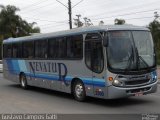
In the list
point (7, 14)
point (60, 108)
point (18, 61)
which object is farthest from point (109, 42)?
point (7, 14)

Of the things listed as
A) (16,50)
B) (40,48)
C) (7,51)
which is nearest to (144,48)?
(40,48)

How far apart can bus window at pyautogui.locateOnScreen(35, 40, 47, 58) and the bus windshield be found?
17.4 feet

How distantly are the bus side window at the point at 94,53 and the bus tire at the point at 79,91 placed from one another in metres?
0.96

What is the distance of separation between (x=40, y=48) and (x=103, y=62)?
5809 millimetres

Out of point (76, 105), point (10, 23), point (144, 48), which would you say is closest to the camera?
point (144, 48)

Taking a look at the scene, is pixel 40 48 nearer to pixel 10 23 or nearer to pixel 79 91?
pixel 79 91

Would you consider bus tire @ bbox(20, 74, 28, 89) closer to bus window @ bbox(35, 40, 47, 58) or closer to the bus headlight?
bus window @ bbox(35, 40, 47, 58)

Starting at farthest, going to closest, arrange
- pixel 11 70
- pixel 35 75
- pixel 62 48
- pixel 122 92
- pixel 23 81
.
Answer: pixel 11 70
pixel 23 81
pixel 35 75
pixel 62 48
pixel 122 92

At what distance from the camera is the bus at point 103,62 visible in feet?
42.3

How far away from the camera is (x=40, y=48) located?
59.9ft

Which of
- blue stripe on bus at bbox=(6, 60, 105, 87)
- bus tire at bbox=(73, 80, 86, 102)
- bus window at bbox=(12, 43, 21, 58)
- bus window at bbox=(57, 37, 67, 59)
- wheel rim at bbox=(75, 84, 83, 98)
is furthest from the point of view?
bus window at bbox=(12, 43, 21, 58)

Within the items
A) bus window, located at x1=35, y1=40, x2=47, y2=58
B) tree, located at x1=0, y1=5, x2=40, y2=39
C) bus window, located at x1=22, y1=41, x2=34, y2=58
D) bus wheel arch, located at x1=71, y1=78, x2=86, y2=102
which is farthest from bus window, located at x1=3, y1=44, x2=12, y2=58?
tree, located at x1=0, y1=5, x2=40, y2=39

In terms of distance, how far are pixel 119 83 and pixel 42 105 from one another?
9.67 ft

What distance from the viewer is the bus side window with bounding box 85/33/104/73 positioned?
13.3 metres
